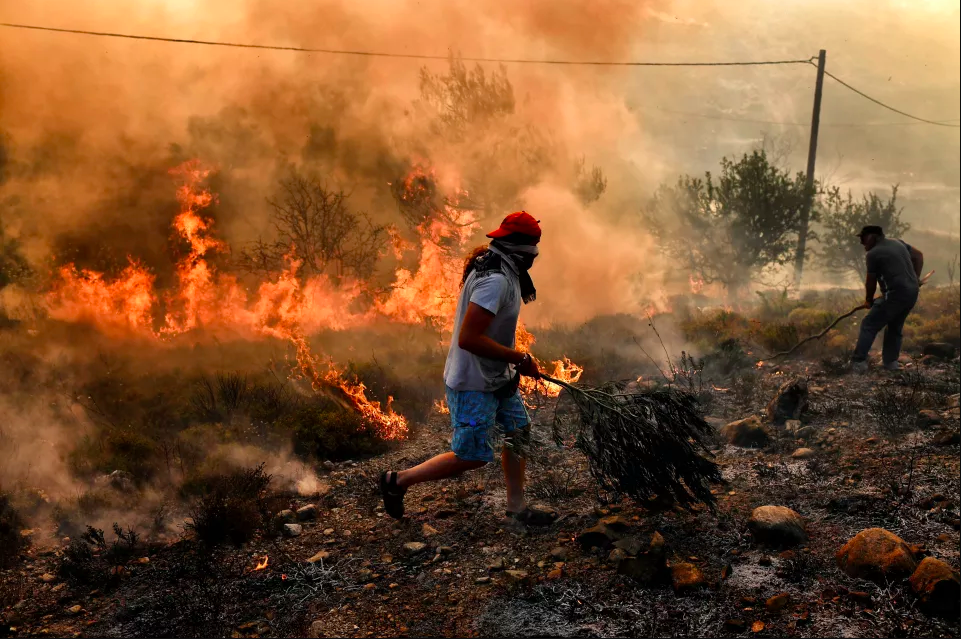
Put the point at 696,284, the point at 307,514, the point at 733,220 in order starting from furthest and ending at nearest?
the point at 696,284 → the point at 733,220 → the point at 307,514

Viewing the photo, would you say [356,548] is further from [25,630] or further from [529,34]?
[529,34]

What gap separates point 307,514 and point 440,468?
120 centimetres

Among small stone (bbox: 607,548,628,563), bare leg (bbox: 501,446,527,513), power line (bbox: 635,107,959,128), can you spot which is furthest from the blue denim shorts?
power line (bbox: 635,107,959,128)

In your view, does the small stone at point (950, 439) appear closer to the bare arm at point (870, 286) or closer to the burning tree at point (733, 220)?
the bare arm at point (870, 286)

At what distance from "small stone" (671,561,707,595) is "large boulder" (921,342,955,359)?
6788mm

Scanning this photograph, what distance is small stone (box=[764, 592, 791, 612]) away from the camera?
9.05 ft

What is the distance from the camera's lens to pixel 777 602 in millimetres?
2781

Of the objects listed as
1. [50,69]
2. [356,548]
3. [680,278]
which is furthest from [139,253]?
[680,278]

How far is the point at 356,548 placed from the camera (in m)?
3.69

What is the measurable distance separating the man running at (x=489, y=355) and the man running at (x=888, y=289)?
5265 millimetres

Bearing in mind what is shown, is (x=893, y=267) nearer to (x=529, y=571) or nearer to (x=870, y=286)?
(x=870, y=286)

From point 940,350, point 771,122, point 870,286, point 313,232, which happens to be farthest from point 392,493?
point 771,122

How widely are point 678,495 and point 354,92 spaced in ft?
34.5

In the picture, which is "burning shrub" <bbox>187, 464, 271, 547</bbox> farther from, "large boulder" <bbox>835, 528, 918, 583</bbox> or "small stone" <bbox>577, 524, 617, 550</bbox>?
"large boulder" <bbox>835, 528, 918, 583</bbox>
